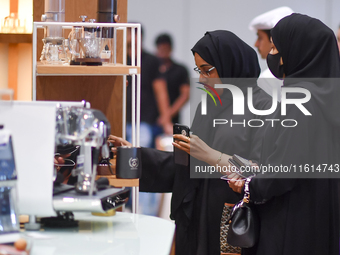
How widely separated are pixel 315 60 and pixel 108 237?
120cm

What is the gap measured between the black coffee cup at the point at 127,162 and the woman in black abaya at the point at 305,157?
1.88 feet

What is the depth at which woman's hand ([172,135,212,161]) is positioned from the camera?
2266mm

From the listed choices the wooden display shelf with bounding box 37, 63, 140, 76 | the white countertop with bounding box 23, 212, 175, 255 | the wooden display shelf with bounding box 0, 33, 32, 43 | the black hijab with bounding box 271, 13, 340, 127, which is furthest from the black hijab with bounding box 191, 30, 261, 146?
the wooden display shelf with bounding box 0, 33, 32, 43

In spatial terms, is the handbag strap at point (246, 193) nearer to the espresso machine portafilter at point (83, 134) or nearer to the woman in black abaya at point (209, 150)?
the woman in black abaya at point (209, 150)

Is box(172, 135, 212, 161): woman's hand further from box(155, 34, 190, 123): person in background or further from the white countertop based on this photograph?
box(155, 34, 190, 123): person in background

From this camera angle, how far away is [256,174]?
2084mm

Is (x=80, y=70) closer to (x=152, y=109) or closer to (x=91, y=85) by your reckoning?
(x=91, y=85)

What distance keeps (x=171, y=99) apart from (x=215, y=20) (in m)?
0.88

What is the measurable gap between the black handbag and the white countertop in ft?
2.06

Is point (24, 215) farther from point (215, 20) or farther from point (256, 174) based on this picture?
point (215, 20)

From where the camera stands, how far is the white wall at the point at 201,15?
4.50m

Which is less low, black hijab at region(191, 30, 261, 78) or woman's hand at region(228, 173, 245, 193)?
black hijab at region(191, 30, 261, 78)

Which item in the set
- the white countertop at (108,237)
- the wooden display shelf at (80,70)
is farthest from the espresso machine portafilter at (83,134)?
the wooden display shelf at (80,70)

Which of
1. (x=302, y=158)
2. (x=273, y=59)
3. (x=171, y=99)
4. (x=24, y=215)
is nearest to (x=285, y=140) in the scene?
(x=302, y=158)
